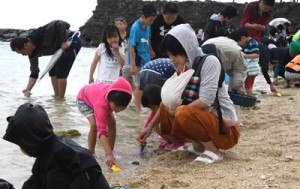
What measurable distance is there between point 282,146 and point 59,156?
2.15 m

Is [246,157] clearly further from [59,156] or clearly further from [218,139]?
[59,156]

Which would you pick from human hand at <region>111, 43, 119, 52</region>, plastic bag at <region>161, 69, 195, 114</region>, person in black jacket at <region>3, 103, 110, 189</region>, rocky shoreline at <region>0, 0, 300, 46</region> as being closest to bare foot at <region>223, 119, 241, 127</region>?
plastic bag at <region>161, 69, 195, 114</region>

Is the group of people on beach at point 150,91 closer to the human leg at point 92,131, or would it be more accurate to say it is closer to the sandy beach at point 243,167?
the human leg at point 92,131

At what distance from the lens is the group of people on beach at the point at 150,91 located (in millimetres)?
2350

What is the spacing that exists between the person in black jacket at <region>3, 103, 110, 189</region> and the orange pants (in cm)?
122

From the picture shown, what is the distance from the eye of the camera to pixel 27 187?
2484 mm

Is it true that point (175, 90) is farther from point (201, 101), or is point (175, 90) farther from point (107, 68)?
point (107, 68)

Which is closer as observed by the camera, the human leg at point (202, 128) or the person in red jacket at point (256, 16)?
the human leg at point (202, 128)

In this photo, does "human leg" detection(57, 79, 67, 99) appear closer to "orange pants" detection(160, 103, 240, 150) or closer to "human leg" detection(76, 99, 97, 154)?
"human leg" detection(76, 99, 97, 154)

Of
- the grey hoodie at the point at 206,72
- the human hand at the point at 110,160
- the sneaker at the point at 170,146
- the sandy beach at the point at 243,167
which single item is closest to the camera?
the sandy beach at the point at 243,167

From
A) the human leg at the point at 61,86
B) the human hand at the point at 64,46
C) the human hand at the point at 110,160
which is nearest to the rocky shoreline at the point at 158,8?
the human leg at the point at 61,86

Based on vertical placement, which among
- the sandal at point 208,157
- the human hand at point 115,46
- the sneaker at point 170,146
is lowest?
the sneaker at point 170,146

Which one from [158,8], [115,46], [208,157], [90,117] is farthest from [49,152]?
[158,8]

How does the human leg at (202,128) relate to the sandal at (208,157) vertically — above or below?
above
